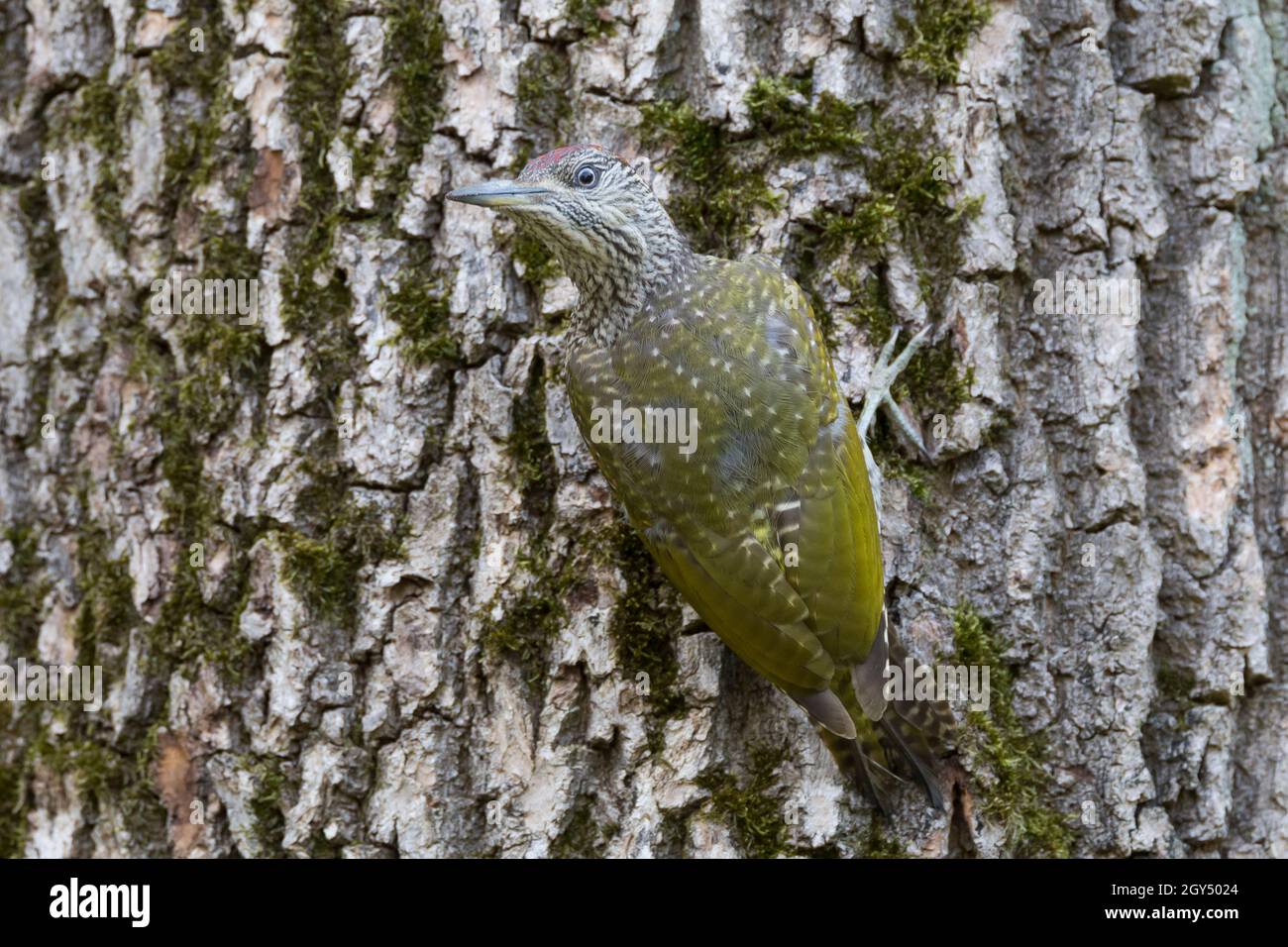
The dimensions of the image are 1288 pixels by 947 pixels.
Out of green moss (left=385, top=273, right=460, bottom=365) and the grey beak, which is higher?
the grey beak

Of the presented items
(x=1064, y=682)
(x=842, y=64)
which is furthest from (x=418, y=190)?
(x=1064, y=682)

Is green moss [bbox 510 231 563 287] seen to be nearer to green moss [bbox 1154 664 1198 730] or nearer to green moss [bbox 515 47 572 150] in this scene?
green moss [bbox 515 47 572 150]

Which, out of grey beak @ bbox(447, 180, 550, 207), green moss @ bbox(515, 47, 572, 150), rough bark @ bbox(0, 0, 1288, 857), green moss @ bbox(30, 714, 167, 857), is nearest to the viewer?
grey beak @ bbox(447, 180, 550, 207)

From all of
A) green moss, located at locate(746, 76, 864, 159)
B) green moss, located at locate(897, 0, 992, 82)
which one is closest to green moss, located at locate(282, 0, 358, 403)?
green moss, located at locate(746, 76, 864, 159)

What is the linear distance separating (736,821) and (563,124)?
2.04 m

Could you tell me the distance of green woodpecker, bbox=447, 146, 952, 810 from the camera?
3.10m

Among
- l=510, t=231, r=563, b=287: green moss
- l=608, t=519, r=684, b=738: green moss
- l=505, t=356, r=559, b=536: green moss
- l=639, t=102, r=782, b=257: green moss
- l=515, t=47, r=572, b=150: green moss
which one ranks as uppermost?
l=515, t=47, r=572, b=150: green moss

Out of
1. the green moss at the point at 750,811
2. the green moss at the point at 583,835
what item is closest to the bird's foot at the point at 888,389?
the green moss at the point at 750,811

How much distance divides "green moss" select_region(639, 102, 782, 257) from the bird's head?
11 centimetres

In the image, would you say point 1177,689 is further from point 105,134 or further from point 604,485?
point 105,134

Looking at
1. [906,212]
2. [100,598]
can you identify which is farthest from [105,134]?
[906,212]

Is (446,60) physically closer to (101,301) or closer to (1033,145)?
(101,301)

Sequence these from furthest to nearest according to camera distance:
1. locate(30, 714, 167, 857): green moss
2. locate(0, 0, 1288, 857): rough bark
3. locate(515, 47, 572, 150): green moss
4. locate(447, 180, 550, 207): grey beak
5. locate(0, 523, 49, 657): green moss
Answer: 1. locate(0, 523, 49, 657): green moss
2. locate(30, 714, 167, 857): green moss
3. locate(515, 47, 572, 150): green moss
4. locate(0, 0, 1288, 857): rough bark
5. locate(447, 180, 550, 207): grey beak

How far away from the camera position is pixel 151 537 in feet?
11.7
